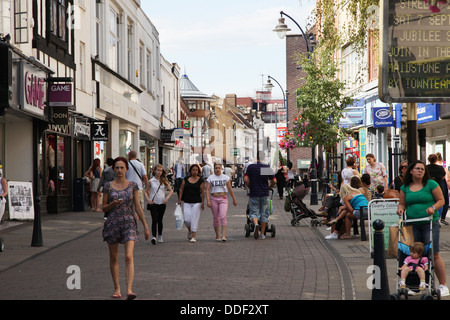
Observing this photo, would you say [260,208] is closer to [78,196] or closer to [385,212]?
[385,212]

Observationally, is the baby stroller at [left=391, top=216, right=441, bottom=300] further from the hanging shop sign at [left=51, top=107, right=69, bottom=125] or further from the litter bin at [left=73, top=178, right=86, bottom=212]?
the litter bin at [left=73, top=178, right=86, bottom=212]

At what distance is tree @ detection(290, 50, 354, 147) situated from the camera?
2953 cm

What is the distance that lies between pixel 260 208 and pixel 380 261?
8.31m

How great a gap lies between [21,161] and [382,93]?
1449 cm

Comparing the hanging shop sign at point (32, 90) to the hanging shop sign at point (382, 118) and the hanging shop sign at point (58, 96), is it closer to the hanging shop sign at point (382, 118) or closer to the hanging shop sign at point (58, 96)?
the hanging shop sign at point (58, 96)

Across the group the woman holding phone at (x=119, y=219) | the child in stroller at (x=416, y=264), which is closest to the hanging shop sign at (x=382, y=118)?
the child in stroller at (x=416, y=264)

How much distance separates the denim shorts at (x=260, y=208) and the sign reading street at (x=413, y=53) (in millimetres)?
6670

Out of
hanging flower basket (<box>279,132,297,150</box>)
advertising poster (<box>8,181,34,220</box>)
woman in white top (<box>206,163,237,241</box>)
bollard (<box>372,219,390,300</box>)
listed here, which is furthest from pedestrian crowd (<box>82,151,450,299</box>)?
hanging flower basket (<box>279,132,297,150</box>)

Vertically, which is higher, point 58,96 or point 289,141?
point 58,96

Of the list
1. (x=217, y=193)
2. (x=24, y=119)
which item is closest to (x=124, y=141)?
(x=24, y=119)

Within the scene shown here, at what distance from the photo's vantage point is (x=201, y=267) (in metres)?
10.8

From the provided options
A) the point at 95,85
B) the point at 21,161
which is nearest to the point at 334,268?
the point at 21,161

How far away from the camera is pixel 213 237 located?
1580 centimetres

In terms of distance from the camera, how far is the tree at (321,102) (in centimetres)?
2953
